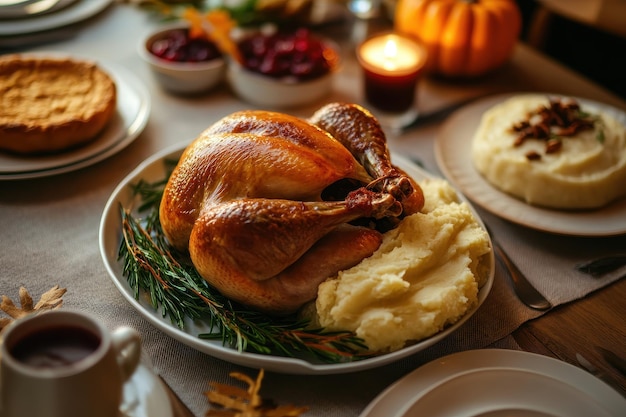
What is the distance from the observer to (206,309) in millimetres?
1435

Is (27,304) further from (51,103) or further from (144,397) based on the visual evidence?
(51,103)

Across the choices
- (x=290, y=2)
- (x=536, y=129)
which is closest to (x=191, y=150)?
(x=536, y=129)

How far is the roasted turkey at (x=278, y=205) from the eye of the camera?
133 centimetres

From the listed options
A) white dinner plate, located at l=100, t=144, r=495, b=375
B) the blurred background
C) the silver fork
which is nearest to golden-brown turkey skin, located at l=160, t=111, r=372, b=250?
white dinner plate, located at l=100, t=144, r=495, b=375

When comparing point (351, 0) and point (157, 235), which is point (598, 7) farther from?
point (157, 235)

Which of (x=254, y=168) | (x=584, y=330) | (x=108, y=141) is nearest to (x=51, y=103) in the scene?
(x=108, y=141)

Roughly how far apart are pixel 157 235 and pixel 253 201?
1.41 feet

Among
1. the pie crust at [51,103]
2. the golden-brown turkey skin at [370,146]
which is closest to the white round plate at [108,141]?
the pie crust at [51,103]

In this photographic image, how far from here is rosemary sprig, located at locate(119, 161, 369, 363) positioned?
52.2 inches

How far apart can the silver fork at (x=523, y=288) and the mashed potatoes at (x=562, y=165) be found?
0.28 meters

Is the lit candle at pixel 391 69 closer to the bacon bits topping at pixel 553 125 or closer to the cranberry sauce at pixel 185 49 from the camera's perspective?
the bacon bits topping at pixel 553 125

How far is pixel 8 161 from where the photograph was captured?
A: 1937 millimetres

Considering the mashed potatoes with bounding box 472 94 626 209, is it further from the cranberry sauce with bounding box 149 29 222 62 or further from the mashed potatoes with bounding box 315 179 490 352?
the cranberry sauce with bounding box 149 29 222 62

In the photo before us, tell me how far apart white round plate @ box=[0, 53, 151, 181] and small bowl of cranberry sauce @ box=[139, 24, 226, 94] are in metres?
0.12
